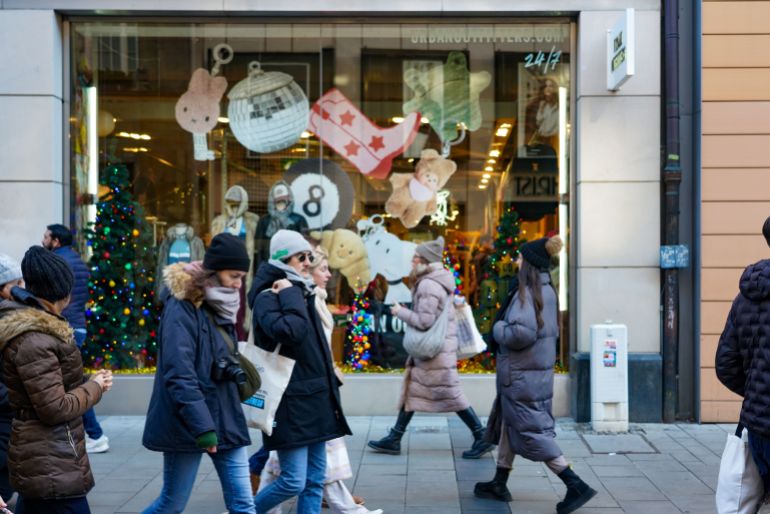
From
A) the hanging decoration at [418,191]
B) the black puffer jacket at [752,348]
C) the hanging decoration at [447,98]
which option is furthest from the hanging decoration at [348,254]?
the black puffer jacket at [752,348]

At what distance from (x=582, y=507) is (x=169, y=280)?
3.49 meters

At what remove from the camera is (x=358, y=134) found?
10164 mm

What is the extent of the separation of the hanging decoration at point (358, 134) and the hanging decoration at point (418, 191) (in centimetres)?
27

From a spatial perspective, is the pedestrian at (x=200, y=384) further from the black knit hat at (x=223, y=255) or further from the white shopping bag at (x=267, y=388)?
the white shopping bag at (x=267, y=388)

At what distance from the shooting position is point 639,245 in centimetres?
908

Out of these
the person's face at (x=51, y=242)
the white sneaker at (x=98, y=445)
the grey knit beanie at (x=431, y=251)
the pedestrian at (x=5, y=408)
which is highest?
the person's face at (x=51, y=242)

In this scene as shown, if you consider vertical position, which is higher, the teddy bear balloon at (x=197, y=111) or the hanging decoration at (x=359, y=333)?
the teddy bear balloon at (x=197, y=111)

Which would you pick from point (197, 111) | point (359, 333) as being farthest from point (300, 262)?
point (197, 111)

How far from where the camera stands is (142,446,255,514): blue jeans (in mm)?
4543

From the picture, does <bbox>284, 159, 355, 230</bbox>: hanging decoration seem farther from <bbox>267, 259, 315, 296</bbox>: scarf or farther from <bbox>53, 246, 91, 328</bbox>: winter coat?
<bbox>267, 259, 315, 296</bbox>: scarf

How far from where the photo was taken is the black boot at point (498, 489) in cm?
638

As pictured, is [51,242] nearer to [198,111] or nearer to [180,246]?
[180,246]

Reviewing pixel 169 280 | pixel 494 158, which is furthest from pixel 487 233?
pixel 169 280

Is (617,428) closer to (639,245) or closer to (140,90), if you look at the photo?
(639,245)
